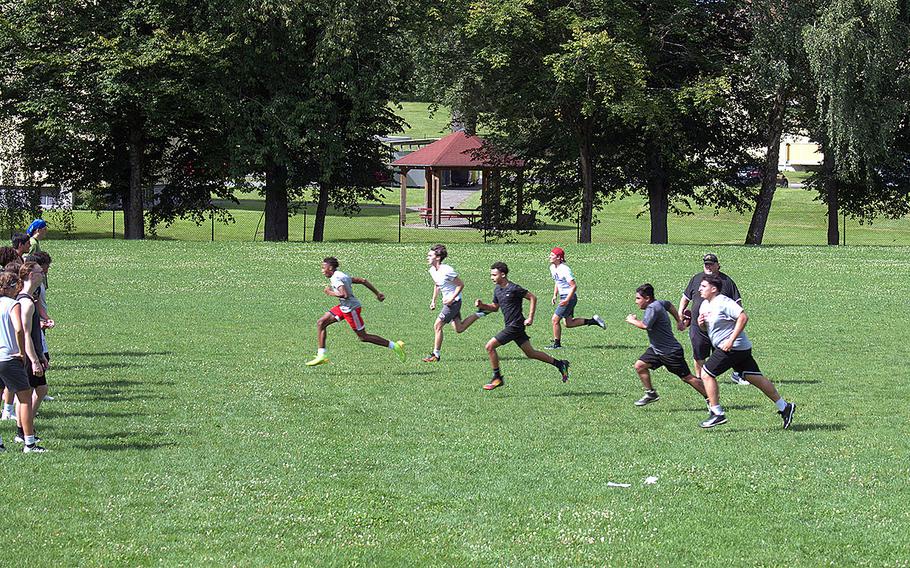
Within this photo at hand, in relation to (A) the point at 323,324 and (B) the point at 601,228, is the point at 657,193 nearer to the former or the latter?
(B) the point at 601,228

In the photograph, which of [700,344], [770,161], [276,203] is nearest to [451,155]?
[276,203]

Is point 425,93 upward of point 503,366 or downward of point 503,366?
upward

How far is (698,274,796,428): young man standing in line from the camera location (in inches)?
504

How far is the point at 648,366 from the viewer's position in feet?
46.5

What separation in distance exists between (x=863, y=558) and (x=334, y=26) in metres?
35.9

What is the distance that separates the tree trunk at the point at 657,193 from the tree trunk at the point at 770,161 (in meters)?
3.62

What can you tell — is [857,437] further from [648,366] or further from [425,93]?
[425,93]

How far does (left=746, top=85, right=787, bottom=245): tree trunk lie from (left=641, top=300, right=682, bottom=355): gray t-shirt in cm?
2989

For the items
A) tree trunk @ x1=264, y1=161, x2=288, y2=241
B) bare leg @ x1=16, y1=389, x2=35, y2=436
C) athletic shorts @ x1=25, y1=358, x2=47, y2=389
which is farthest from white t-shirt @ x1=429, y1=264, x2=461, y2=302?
tree trunk @ x1=264, y1=161, x2=288, y2=241

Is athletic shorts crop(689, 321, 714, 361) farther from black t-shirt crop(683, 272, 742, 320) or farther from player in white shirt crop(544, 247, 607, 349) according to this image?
player in white shirt crop(544, 247, 607, 349)

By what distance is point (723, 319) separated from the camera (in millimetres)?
12961

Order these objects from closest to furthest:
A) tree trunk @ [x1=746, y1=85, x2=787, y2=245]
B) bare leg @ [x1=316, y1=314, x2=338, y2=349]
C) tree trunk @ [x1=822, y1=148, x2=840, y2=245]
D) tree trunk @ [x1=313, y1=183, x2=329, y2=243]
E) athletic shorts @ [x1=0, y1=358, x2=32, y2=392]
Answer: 1. athletic shorts @ [x1=0, y1=358, x2=32, y2=392]
2. bare leg @ [x1=316, y1=314, x2=338, y2=349]
3. tree trunk @ [x1=746, y1=85, x2=787, y2=245]
4. tree trunk @ [x1=313, y1=183, x2=329, y2=243]
5. tree trunk @ [x1=822, y1=148, x2=840, y2=245]

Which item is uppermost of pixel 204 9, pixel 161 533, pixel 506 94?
pixel 204 9

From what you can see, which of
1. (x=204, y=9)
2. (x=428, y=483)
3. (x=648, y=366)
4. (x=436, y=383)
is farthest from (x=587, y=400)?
(x=204, y=9)
